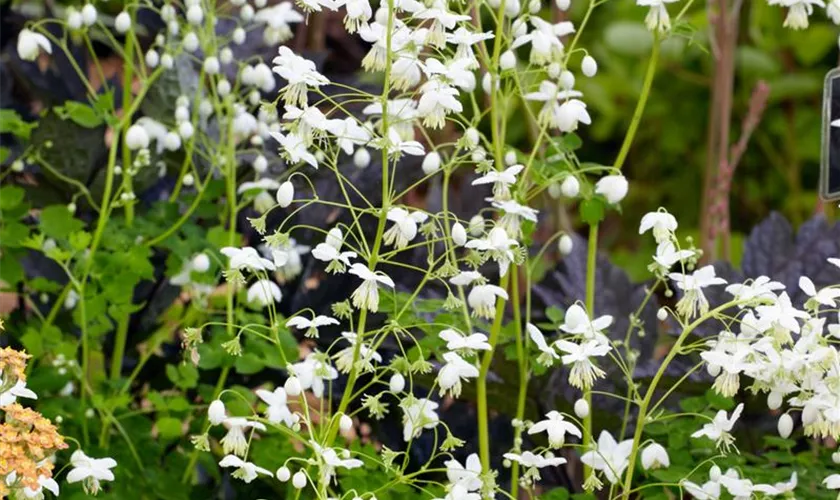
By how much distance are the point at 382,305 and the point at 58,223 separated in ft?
1.75

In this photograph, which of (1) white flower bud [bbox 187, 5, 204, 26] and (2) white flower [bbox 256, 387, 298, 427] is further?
(1) white flower bud [bbox 187, 5, 204, 26]

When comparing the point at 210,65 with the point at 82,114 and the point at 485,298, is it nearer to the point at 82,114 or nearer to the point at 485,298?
the point at 82,114

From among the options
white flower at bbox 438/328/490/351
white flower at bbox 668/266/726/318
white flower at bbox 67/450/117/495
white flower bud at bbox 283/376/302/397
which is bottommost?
white flower at bbox 67/450/117/495

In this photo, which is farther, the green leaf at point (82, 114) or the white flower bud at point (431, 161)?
the green leaf at point (82, 114)

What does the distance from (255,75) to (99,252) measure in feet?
1.05

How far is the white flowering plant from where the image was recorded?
1390mm

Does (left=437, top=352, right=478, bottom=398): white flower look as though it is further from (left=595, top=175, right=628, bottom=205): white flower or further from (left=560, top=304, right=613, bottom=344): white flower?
(left=595, top=175, right=628, bottom=205): white flower

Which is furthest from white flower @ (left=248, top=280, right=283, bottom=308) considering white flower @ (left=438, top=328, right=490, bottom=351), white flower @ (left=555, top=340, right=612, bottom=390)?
white flower @ (left=555, top=340, right=612, bottom=390)

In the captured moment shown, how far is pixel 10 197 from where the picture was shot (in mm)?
1916

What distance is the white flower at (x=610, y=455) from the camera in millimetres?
1536

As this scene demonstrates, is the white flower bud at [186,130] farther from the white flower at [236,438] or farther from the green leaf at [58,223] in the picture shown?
the white flower at [236,438]

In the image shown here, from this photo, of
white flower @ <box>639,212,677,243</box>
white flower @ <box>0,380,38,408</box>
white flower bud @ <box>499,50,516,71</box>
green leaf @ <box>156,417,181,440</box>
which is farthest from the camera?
green leaf @ <box>156,417,181,440</box>

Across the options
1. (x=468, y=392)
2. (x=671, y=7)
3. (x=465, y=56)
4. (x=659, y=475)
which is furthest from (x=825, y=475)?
(x=671, y=7)

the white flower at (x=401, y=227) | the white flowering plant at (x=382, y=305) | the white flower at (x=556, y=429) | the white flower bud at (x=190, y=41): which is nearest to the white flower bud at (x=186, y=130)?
the white flowering plant at (x=382, y=305)
